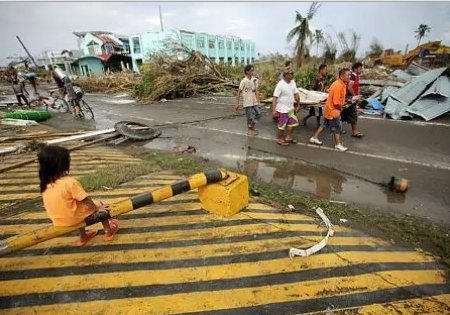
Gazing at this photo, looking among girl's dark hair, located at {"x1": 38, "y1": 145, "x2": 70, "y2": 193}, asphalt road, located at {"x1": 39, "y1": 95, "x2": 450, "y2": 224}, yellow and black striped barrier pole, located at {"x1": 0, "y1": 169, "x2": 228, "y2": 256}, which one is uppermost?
girl's dark hair, located at {"x1": 38, "y1": 145, "x2": 70, "y2": 193}

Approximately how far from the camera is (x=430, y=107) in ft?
29.6

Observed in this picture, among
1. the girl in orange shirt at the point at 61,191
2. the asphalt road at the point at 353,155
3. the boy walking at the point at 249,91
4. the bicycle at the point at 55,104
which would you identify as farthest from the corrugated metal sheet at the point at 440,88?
the bicycle at the point at 55,104

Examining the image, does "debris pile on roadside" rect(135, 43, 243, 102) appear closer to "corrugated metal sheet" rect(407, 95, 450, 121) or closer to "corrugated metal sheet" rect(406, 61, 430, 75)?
"corrugated metal sheet" rect(406, 61, 430, 75)

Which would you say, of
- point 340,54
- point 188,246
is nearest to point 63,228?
point 188,246

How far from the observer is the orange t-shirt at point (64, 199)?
260 centimetres

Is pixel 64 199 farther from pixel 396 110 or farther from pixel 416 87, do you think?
pixel 416 87

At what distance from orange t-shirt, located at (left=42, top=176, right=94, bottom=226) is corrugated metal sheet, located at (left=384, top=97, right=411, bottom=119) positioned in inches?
375

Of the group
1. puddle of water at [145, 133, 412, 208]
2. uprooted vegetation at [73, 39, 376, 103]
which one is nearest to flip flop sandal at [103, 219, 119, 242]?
puddle of water at [145, 133, 412, 208]

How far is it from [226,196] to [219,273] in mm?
932

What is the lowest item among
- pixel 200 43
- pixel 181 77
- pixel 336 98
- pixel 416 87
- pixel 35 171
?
pixel 35 171

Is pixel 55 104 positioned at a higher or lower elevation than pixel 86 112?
higher

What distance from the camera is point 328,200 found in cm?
428

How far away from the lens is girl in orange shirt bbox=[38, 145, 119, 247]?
2.47 m

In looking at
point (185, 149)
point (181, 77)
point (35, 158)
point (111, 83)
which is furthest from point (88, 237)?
point (111, 83)
